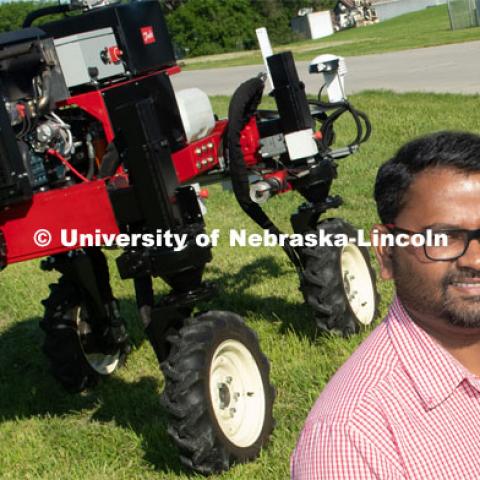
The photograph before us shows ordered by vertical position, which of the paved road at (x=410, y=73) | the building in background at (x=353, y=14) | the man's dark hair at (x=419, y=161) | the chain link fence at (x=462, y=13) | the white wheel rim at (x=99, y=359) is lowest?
the building in background at (x=353, y=14)

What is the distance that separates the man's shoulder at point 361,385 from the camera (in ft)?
6.82

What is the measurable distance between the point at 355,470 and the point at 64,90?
145 inches

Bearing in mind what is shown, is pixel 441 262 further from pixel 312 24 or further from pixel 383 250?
pixel 312 24

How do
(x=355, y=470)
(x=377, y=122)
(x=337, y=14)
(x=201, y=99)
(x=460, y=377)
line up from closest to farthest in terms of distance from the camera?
(x=355, y=470), (x=460, y=377), (x=201, y=99), (x=377, y=122), (x=337, y=14)

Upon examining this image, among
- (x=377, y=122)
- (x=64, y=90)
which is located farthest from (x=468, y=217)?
(x=377, y=122)

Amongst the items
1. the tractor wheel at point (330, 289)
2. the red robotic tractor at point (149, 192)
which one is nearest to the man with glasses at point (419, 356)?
the red robotic tractor at point (149, 192)

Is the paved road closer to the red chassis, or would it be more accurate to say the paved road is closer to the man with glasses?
the red chassis

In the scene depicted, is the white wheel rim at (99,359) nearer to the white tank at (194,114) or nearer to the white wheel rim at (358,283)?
the white tank at (194,114)

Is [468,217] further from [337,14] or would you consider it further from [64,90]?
[337,14]

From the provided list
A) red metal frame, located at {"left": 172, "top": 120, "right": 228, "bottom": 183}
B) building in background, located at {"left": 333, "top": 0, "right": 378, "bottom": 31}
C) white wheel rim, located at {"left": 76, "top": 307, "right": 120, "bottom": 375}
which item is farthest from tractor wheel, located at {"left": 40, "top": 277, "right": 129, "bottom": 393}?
building in background, located at {"left": 333, "top": 0, "right": 378, "bottom": 31}

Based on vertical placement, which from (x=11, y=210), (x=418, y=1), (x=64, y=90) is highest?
(x=64, y=90)

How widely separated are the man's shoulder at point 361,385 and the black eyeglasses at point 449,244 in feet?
0.74

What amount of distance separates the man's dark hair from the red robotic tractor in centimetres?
252

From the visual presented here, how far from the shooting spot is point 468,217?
2.23 metres
